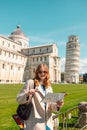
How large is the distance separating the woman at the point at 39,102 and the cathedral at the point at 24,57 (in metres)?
90.7

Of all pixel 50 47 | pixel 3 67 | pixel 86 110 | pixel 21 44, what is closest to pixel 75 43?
pixel 50 47

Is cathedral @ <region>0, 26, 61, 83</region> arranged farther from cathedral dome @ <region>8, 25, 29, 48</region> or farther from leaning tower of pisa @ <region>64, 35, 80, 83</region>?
leaning tower of pisa @ <region>64, 35, 80, 83</region>

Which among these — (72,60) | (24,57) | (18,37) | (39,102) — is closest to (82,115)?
(39,102)

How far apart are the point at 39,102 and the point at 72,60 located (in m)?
127

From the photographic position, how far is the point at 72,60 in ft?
428

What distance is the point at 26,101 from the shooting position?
171 inches

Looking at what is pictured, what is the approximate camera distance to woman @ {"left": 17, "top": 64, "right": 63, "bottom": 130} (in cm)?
441

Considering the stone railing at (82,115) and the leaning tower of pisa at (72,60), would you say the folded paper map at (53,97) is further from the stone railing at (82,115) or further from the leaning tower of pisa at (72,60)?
the leaning tower of pisa at (72,60)

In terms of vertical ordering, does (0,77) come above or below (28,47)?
below

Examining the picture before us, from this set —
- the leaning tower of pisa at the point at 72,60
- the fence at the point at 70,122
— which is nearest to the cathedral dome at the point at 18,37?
the leaning tower of pisa at the point at 72,60

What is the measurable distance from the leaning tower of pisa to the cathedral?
1694cm

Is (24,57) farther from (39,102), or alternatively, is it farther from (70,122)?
(39,102)

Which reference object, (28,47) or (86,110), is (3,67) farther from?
(86,110)

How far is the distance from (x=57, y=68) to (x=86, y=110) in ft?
344
